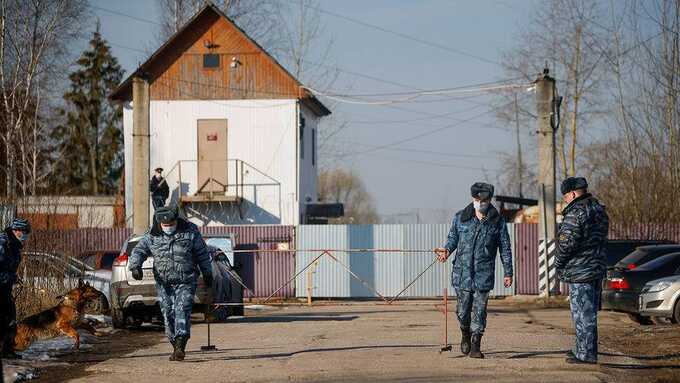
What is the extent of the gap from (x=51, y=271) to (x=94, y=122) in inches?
1722

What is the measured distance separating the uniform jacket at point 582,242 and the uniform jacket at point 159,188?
2591 cm

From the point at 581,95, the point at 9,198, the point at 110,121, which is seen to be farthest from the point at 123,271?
the point at 110,121

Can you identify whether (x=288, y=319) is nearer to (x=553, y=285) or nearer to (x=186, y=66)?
(x=553, y=285)

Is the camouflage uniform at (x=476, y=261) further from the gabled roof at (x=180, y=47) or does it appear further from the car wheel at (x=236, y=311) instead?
the gabled roof at (x=180, y=47)

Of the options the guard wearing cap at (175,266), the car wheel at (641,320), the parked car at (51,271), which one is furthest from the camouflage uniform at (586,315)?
the parked car at (51,271)

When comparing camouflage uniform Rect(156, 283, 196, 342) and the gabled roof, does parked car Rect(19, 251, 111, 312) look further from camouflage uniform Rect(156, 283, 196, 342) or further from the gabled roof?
the gabled roof

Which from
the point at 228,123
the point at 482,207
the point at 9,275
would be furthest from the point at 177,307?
the point at 228,123

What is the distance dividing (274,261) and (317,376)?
22246 mm

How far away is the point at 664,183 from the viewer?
38.4m

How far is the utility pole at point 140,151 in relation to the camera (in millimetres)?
28484

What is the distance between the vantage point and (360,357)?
1308cm

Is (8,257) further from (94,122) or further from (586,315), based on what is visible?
(94,122)

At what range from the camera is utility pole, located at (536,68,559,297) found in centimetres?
3003

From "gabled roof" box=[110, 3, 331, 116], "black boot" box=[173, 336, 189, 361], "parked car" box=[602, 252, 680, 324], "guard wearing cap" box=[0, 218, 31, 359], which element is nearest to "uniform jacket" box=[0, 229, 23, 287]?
"guard wearing cap" box=[0, 218, 31, 359]
